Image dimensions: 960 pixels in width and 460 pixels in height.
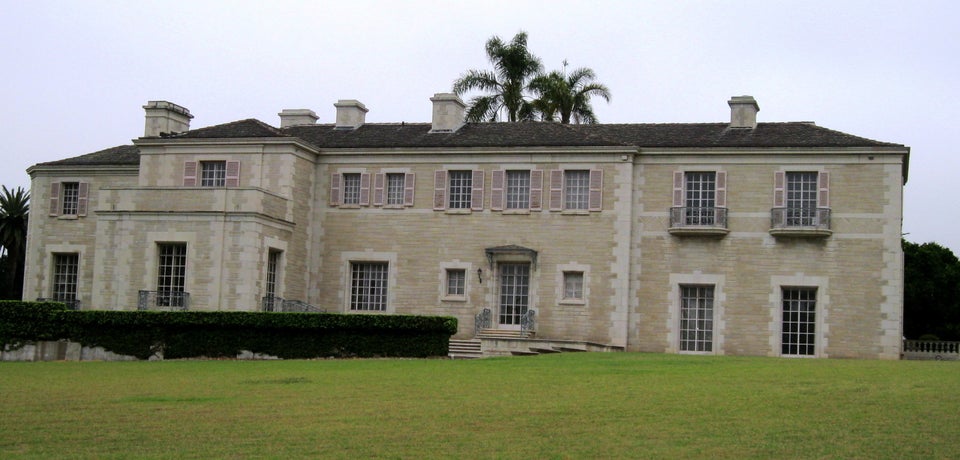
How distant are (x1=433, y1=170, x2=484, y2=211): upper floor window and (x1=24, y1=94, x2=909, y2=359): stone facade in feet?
0.15

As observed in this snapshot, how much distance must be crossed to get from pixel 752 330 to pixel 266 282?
564 inches

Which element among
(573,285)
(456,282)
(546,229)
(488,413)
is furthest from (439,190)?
(488,413)

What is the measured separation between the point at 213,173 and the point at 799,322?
18.4m

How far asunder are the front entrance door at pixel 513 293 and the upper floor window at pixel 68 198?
50.2 ft

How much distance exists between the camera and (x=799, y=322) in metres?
35.2

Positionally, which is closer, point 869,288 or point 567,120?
point 869,288

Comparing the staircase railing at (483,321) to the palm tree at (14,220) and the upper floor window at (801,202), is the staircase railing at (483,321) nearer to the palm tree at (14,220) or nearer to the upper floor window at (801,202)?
the upper floor window at (801,202)

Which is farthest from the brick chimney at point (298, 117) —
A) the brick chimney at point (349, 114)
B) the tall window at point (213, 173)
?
the tall window at point (213, 173)

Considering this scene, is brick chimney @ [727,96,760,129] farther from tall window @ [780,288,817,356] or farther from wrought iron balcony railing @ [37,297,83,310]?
wrought iron balcony railing @ [37,297,83,310]

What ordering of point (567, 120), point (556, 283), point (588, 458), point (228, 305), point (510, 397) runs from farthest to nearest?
point (567, 120) < point (556, 283) < point (228, 305) < point (510, 397) < point (588, 458)

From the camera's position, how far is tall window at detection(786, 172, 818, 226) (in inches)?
1378

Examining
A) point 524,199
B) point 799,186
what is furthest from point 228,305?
point 799,186

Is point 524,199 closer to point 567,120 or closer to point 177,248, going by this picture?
point 177,248

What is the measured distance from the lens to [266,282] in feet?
117
